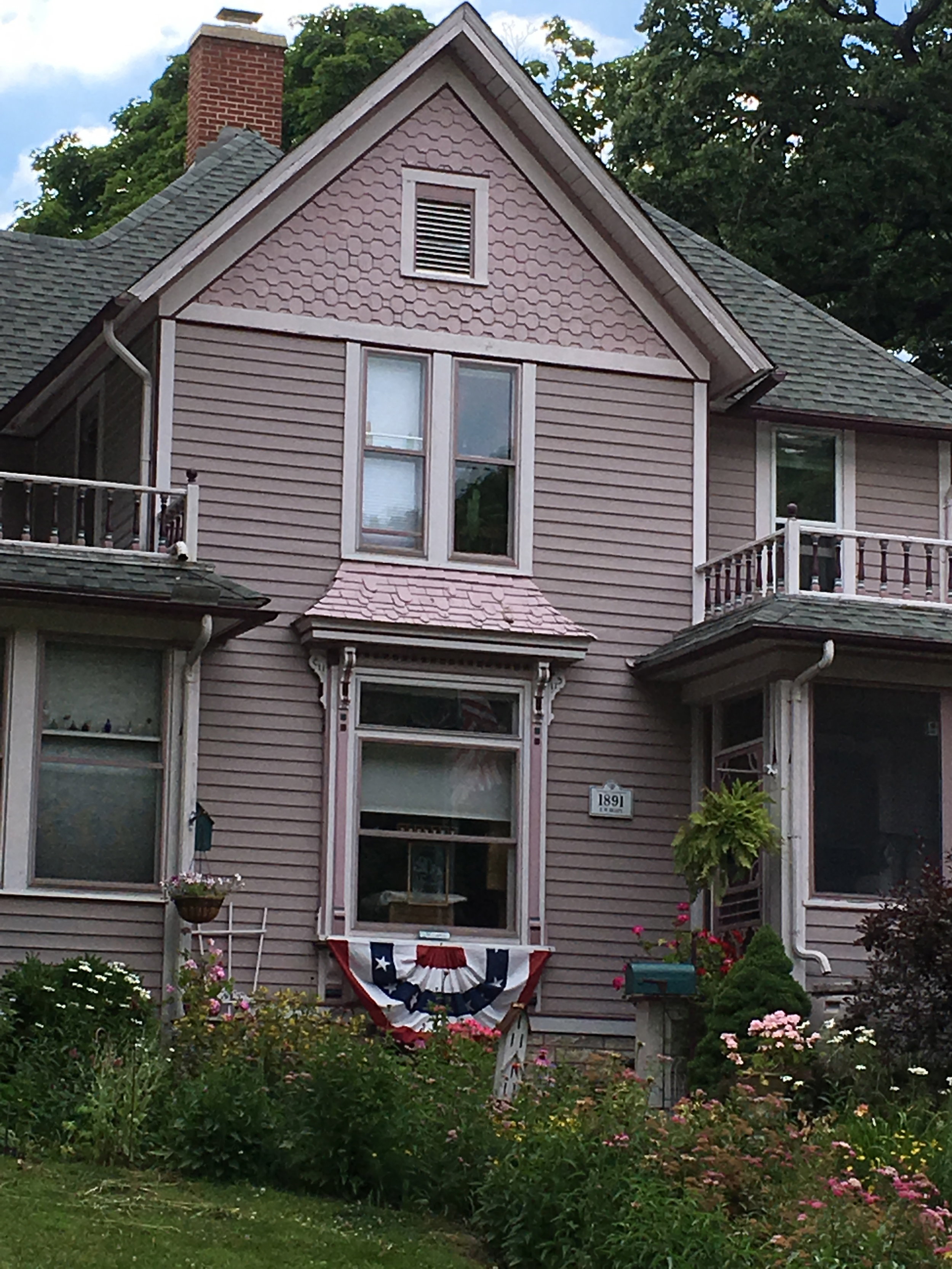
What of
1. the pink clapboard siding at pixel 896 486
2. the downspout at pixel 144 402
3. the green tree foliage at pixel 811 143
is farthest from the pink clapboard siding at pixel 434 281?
the green tree foliage at pixel 811 143

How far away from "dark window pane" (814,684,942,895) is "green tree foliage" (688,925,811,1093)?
4.28 ft

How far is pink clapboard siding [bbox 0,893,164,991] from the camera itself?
56.9 feet

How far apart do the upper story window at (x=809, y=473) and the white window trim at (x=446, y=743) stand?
3.77m

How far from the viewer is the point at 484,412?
67.6ft

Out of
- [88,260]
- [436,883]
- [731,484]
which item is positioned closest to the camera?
[436,883]

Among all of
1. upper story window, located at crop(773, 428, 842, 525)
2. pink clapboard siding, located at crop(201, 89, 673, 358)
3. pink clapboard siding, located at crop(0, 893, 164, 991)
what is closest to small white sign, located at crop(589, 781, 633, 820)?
upper story window, located at crop(773, 428, 842, 525)

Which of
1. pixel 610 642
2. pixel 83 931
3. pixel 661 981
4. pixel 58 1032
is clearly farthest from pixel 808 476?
pixel 58 1032

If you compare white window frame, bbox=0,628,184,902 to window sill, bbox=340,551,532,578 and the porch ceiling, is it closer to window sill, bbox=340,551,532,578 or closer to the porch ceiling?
window sill, bbox=340,551,532,578

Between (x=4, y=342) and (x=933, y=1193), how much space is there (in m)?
13.7

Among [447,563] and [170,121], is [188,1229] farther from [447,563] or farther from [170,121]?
[170,121]

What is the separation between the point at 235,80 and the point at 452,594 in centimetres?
856

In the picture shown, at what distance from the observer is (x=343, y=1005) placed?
18859 mm

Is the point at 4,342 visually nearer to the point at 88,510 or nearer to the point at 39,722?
the point at 88,510

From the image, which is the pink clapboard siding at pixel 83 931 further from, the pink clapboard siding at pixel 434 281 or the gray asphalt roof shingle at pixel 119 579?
the pink clapboard siding at pixel 434 281
